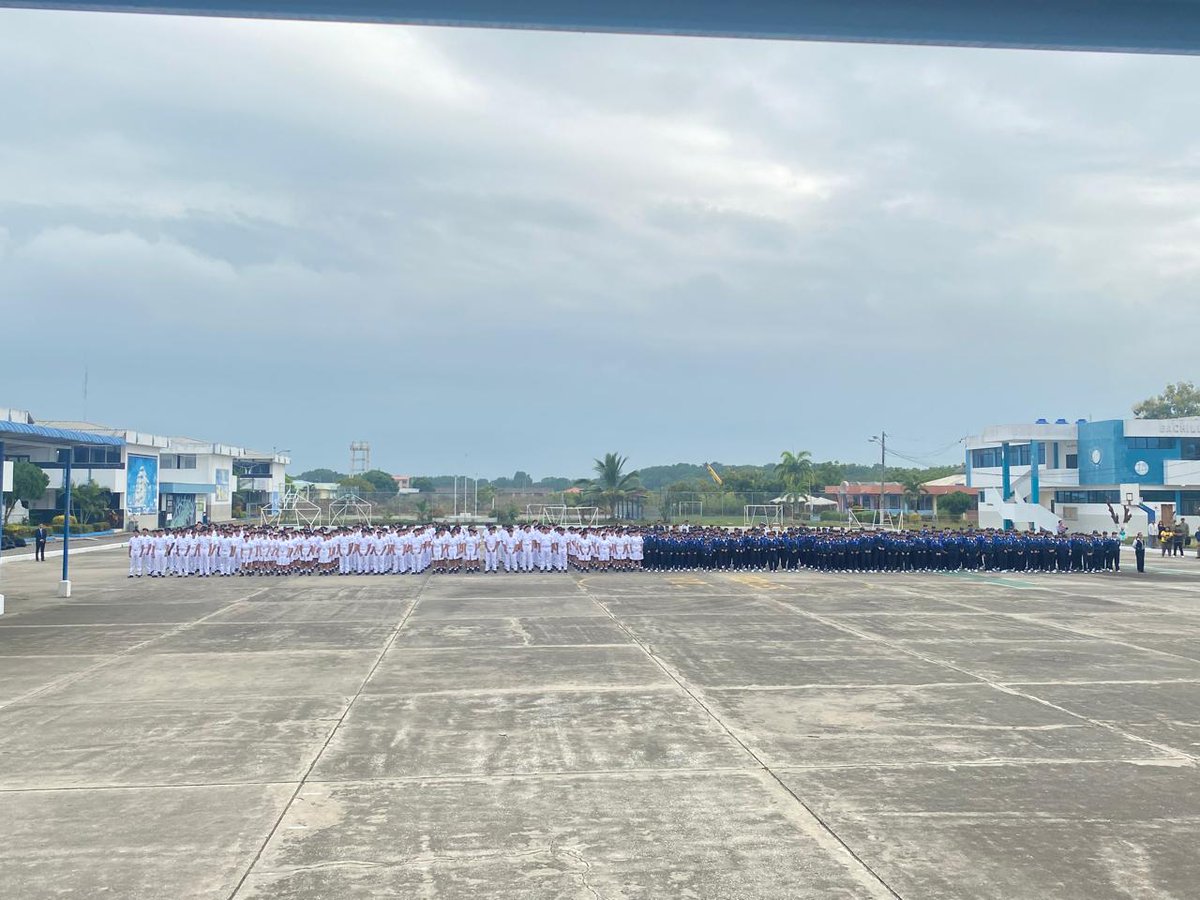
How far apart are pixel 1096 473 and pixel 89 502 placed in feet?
167

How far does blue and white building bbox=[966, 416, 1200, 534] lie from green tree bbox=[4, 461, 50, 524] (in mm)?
43679

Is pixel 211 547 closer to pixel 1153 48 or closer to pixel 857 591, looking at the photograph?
pixel 857 591

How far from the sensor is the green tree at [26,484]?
128 feet

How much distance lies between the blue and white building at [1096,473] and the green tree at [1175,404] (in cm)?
3703

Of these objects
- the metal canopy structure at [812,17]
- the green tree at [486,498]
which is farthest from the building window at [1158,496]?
the metal canopy structure at [812,17]

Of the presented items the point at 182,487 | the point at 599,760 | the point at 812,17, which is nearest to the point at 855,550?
the point at 812,17

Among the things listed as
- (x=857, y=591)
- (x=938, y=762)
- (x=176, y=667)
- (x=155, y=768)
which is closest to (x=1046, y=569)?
(x=857, y=591)

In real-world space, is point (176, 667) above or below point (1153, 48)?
below

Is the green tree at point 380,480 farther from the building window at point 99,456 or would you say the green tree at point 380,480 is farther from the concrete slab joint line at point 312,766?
the concrete slab joint line at point 312,766

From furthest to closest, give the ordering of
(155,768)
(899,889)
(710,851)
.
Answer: (155,768) → (710,851) → (899,889)

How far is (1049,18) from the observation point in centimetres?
923

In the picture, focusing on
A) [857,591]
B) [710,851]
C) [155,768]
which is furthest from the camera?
[857,591]

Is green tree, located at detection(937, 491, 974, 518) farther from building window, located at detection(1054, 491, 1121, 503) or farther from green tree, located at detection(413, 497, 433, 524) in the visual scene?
green tree, located at detection(413, 497, 433, 524)

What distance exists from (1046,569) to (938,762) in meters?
20.7
